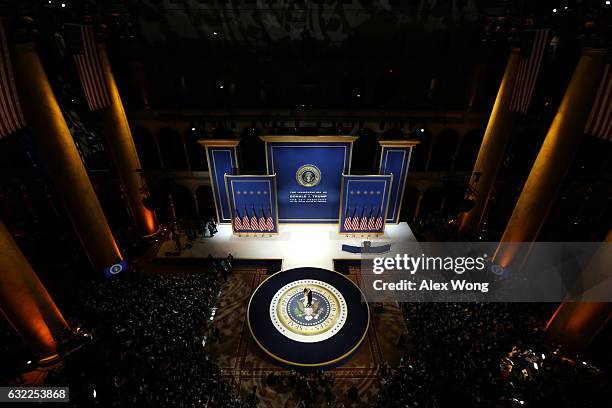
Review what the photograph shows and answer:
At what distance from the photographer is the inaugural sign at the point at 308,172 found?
1593cm

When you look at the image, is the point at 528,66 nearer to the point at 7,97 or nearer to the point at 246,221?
the point at 246,221

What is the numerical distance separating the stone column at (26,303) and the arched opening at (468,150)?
66.8ft

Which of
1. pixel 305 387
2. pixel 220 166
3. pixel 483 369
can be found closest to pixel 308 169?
pixel 220 166

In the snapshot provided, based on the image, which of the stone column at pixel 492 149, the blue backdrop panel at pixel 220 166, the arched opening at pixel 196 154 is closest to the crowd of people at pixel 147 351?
the blue backdrop panel at pixel 220 166

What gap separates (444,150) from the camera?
57.0ft

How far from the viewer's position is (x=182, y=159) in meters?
17.6

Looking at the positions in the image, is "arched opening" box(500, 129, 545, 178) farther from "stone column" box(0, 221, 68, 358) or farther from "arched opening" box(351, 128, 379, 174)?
"stone column" box(0, 221, 68, 358)

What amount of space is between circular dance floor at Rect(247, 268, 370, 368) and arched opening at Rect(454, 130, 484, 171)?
1021 cm

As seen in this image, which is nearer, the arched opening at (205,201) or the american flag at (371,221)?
the american flag at (371,221)

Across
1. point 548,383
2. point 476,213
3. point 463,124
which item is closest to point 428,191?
point 476,213

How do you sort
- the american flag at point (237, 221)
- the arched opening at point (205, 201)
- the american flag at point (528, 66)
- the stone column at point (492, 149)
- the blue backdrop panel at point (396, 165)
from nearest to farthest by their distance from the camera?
the american flag at point (528, 66) → the stone column at point (492, 149) → the blue backdrop panel at point (396, 165) → the american flag at point (237, 221) → the arched opening at point (205, 201)

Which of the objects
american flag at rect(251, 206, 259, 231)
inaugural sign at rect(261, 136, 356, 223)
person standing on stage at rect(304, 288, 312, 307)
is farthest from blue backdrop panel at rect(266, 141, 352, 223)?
person standing on stage at rect(304, 288, 312, 307)

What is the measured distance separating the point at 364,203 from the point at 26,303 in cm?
1513

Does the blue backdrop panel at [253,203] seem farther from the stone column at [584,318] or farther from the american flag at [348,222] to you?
the stone column at [584,318]
